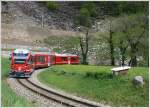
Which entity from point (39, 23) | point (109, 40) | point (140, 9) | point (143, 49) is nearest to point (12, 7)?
point (39, 23)

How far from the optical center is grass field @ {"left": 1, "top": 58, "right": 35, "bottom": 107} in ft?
76.1

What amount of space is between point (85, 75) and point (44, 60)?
19.8 meters

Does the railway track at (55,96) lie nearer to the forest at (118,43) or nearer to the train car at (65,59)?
the train car at (65,59)

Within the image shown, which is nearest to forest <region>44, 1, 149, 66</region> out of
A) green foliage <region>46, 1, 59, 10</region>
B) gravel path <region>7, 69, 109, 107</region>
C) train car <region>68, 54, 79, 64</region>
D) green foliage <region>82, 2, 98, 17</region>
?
train car <region>68, 54, 79, 64</region>

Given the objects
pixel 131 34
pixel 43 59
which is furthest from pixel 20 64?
pixel 131 34

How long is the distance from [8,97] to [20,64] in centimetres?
2056

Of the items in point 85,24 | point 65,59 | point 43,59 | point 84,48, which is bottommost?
point 65,59

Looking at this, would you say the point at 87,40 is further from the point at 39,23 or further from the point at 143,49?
the point at 39,23

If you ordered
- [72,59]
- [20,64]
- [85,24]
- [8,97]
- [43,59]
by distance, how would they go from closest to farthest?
[8,97], [20,64], [43,59], [72,59], [85,24]

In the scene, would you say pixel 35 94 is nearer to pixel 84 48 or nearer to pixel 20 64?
pixel 20 64

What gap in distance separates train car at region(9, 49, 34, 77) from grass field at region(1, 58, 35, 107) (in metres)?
1.19

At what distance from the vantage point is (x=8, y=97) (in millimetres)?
27359

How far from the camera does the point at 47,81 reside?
43.6 meters

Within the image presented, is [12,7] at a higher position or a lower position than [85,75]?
higher
